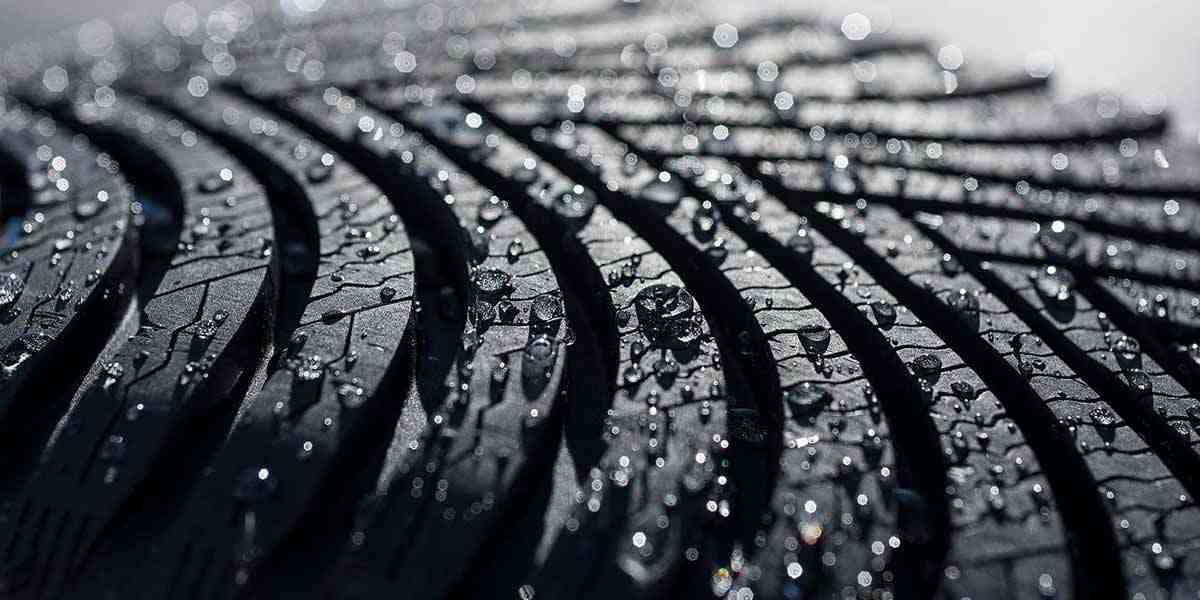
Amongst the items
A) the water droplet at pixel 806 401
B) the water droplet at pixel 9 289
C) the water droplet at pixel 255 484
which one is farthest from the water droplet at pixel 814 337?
the water droplet at pixel 9 289

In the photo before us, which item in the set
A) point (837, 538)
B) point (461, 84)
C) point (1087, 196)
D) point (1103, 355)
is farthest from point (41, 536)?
point (1087, 196)

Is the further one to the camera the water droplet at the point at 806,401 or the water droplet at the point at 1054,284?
the water droplet at the point at 1054,284

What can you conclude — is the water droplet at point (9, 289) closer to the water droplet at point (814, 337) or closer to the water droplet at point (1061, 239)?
the water droplet at point (814, 337)

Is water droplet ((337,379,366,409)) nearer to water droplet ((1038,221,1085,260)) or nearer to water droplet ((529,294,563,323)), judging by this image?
water droplet ((529,294,563,323))

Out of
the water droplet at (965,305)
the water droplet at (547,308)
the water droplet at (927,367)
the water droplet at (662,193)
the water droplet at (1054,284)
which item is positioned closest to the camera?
the water droplet at (927,367)

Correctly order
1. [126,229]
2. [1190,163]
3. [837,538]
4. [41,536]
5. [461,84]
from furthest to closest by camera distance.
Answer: [461,84] → [1190,163] → [126,229] → [41,536] → [837,538]

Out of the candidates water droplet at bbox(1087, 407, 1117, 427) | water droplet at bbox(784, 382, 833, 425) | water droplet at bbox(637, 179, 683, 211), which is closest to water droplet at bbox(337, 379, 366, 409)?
water droplet at bbox(784, 382, 833, 425)

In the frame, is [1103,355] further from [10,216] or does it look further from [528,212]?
[10,216]

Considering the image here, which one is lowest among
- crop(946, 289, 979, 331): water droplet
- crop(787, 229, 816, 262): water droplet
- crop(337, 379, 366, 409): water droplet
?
crop(337, 379, 366, 409): water droplet

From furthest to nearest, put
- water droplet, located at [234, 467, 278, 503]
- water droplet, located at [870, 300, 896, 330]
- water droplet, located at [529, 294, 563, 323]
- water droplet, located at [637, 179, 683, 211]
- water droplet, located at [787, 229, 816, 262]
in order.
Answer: water droplet, located at [637, 179, 683, 211], water droplet, located at [787, 229, 816, 262], water droplet, located at [870, 300, 896, 330], water droplet, located at [529, 294, 563, 323], water droplet, located at [234, 467, 278, 503]
